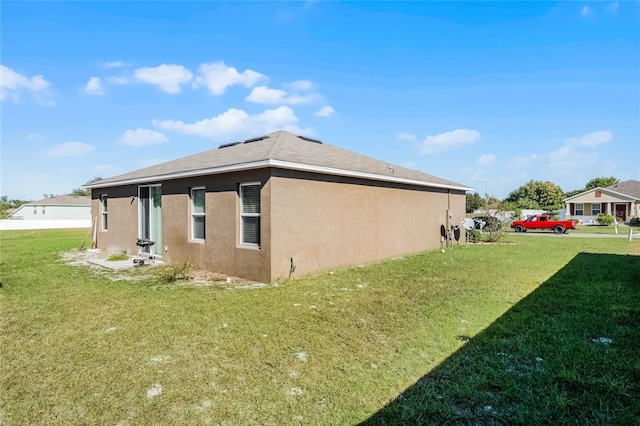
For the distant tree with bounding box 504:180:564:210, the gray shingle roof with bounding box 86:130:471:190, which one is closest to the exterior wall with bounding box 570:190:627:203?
the distant tree with bounding box 504:180:564:210

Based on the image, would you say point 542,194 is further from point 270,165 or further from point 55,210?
point 55,210

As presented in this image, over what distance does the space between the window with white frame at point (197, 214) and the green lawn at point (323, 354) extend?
8.30 feet

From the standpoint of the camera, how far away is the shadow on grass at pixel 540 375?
2.63m

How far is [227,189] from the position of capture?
27.7ft

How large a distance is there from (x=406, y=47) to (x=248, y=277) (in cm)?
1116

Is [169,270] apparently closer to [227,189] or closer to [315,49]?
[227,189]

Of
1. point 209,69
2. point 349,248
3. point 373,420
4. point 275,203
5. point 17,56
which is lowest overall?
point 373,420

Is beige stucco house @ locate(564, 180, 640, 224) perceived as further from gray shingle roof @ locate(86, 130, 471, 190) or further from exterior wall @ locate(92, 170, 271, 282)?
exterior wall @ locate(92, 170, 271, 282)

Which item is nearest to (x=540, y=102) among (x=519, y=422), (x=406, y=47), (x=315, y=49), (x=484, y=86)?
(x=484, y=86)

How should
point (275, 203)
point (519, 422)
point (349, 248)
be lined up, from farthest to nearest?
1. point (349, 248)
2. point (275, 203)
3. point (519, 422)

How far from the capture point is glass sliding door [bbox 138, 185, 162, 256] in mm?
10891

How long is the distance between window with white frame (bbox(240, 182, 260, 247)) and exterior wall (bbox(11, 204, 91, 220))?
5249 centimetres

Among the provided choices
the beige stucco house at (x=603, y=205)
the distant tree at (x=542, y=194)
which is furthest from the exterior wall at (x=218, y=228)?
the distant tree at (x=542, y=194)

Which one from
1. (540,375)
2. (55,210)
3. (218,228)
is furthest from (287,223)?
(55,210)
